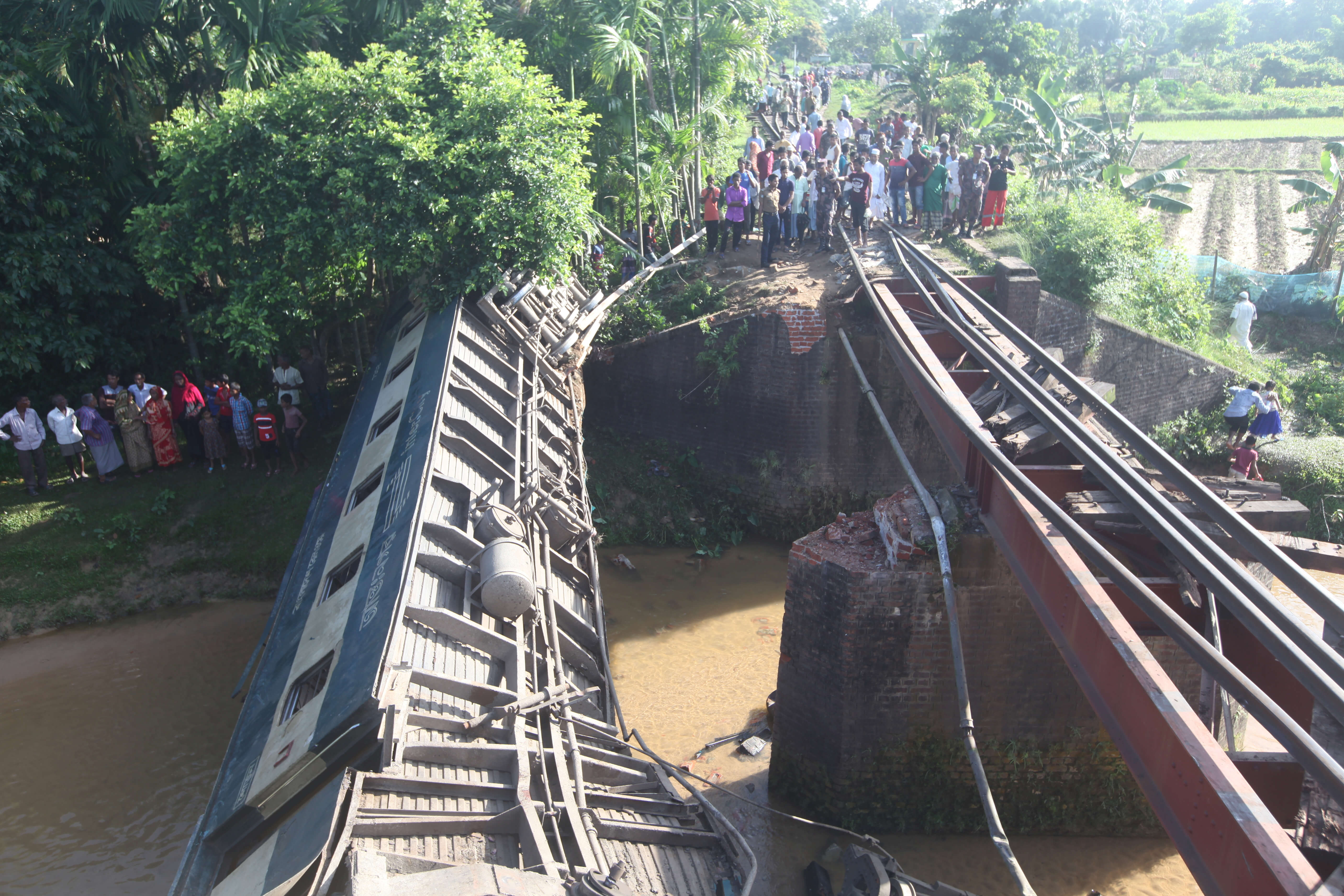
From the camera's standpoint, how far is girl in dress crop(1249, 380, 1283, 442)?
45.6 ft

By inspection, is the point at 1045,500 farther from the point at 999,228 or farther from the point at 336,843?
the point at 999,228

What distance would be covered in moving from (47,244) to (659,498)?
969 centimetres

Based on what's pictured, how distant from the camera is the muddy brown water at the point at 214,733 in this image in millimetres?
8281

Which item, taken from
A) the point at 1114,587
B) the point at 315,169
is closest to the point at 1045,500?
the point at 1114,587

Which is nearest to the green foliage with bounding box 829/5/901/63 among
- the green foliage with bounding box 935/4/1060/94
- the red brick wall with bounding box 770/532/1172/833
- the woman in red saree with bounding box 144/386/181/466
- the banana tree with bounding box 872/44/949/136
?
the green foliage with bounding box 935/4/1060/94

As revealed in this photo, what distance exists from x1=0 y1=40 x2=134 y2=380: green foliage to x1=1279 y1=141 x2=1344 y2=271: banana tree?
78.2ft

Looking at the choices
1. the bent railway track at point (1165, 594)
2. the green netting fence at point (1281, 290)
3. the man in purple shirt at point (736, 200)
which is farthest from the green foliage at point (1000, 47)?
the bent railway track at point (1165, 594)

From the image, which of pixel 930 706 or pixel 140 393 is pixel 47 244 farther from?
pixel 930 706

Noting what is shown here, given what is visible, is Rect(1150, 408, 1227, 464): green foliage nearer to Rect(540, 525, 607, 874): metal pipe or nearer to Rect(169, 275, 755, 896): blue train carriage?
Rect(169, 275, 755, 896): blue train carriage

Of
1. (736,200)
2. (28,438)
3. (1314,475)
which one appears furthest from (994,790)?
(28,438)

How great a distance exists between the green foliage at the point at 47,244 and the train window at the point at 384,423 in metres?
5.93

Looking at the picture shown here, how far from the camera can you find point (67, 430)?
40.5ft

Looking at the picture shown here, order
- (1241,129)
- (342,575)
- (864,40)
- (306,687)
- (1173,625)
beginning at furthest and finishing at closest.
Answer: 1. (864,40)
2. (1241,129)
3. (342,575)
4. (306,687)
5. (1173,625)

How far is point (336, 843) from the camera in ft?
15.3
